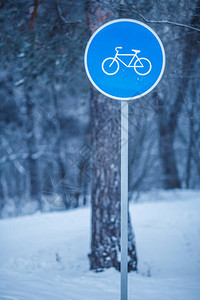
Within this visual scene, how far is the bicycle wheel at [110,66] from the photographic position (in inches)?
101

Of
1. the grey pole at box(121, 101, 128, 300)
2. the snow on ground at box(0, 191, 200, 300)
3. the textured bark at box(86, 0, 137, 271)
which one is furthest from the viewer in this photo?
the textured bark at box(86, 0, 137, 271)

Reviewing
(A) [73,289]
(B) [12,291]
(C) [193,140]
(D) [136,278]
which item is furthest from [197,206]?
(B) [12,291]

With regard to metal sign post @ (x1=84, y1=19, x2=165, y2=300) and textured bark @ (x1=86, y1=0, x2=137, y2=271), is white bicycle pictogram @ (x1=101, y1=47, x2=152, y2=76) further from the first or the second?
textured bark @ (x1=86, y1=0, x2=137, y2=271)

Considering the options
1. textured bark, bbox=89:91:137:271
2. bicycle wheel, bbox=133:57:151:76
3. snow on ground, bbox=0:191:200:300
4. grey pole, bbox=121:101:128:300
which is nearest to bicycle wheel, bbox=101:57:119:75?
bicycle wheel, bbox=133:57:151:76

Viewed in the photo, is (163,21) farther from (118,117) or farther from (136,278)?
(136,278)

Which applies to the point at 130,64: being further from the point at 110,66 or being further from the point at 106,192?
the point at 106,192

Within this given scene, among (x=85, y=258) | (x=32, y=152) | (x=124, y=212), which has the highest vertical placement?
(x=124, y=212)

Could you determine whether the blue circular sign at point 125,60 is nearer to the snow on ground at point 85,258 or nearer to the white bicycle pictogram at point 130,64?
the white bicycle pictogram at point 130,64

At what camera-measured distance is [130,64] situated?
8.36 ft

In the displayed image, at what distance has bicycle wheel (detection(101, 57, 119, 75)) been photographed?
2.56 m

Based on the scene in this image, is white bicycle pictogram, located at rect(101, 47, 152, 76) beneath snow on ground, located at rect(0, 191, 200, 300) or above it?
above

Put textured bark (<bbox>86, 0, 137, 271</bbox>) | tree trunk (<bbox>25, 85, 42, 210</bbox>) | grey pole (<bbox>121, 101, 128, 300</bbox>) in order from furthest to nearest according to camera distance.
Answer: tree trunk (<bbox>25, 85, 42, 210</bbox>)
textured bark (<bbox>86, 0, 137, 271</bbox>)
grey pole (<bbox>121, 101, 128, 300</bbox>)

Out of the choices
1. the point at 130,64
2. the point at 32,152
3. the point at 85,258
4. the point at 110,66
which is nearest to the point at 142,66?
the point at 130,64

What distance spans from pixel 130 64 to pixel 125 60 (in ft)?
0.20
